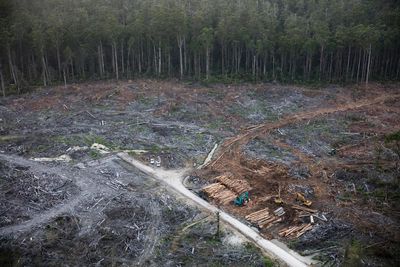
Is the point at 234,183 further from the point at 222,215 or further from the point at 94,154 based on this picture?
the point at 94,154

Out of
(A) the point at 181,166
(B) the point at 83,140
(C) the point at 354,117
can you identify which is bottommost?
(A) the point at 181,166

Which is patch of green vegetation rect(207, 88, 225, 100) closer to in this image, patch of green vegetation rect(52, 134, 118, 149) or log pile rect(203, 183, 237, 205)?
patch of green vegetation rect(52, 134, 118, 149)

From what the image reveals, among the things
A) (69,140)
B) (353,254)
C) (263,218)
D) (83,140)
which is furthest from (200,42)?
(353,254)

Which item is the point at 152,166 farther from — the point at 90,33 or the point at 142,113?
the point at 90,33

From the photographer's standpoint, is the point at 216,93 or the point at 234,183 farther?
the point at 216,93

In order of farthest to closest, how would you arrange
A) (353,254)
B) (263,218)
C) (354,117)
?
1. (354,117)
2. (263,218)
3. (353,254)

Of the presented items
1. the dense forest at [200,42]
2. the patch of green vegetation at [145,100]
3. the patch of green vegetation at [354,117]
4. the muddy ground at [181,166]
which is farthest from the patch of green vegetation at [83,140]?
the patch of green vegetation at [354,117]

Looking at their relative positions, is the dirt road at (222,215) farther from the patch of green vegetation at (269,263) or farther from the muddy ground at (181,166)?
the muddy ground at (181,166)
